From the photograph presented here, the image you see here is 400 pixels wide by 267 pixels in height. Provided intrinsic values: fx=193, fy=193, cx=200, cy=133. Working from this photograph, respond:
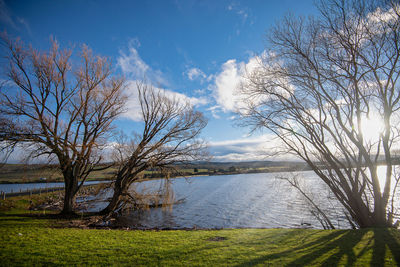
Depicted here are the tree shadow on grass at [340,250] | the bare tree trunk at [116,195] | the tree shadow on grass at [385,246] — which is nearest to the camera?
the tree shadow on grass at [385,246]

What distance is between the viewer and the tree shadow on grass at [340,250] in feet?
18.5

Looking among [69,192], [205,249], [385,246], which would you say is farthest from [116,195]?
[385,246]

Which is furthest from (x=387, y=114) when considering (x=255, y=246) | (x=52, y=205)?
(x=52, y=205)

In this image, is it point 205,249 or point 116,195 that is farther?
point 116,195

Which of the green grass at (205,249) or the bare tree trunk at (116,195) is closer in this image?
the green grass at (205,249)

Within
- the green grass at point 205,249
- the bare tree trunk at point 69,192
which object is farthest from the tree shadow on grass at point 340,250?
the bare tree trunk at point 69,192

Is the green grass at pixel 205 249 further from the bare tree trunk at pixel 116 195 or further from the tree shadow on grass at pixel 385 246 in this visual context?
the bare tree trunk at pixel 116 195

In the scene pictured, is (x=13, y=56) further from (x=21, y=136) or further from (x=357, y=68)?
(x=357, y=68)

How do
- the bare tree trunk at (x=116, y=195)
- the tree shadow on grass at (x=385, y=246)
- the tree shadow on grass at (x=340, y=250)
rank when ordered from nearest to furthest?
the tree shadow on grass at (x=385, y=246) → the tree shadow on grass at (x=340, y=250) → the bare tree trunk at (x=116, y=195)

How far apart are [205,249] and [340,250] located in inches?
179

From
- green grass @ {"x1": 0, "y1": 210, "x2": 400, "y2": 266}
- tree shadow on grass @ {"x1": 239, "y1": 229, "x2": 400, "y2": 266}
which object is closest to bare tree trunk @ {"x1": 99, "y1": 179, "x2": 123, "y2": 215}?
green grass @ {"x1": 0, "y1": 210, "x2": 400, "y2": 266}

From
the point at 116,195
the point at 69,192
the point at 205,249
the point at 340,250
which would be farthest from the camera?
the point at 116,195

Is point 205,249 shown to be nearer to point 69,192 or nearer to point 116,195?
point 116,195

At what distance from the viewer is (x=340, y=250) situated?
6453 mm
